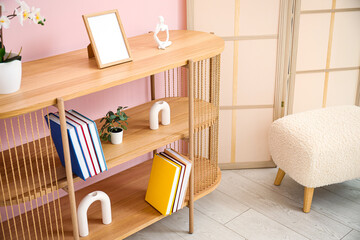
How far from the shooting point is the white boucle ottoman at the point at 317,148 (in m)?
2.29

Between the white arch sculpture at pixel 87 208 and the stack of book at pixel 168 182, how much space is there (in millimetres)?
252

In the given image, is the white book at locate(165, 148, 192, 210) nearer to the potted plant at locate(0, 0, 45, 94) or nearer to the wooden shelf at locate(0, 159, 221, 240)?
the wooden shelf at locate(0, 159, 221, 240)

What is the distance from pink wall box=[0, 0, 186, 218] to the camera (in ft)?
6.31

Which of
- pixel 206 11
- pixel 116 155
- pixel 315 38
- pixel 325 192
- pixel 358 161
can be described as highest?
pixel 206 11

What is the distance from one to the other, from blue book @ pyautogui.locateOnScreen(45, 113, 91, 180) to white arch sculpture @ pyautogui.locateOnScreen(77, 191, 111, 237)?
0.63 feet

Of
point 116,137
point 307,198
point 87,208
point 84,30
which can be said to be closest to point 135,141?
point 116,137

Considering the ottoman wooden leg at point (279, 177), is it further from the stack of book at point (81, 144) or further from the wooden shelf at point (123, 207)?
the stack of book at point (81, 144)

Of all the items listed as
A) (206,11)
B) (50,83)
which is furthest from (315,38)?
(50,83)

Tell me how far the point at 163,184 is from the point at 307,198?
0.82m

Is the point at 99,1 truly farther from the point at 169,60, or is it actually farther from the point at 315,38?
the point at 315,38

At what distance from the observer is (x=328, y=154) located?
A: 2279 millimetres

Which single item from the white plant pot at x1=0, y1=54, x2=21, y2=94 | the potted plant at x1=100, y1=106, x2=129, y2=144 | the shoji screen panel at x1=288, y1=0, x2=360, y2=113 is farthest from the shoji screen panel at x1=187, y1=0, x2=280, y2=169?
the white plant pot at x1=0, y1=54, x2=21, y2=94

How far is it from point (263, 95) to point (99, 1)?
1.14 m

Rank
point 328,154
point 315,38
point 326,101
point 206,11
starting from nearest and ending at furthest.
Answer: point 328,154, point 206,11, point 315,38, point 326,101
